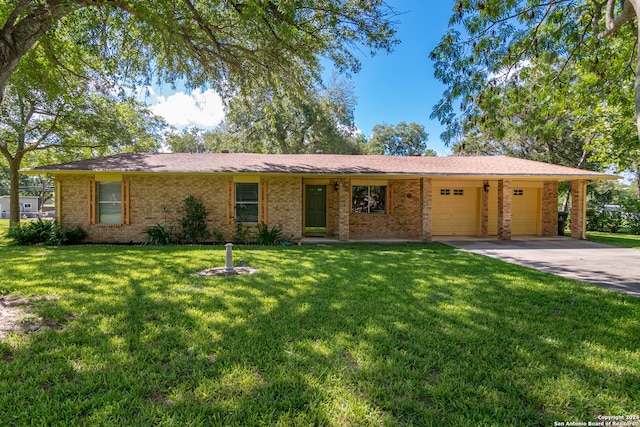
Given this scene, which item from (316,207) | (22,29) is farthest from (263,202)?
(22,29)

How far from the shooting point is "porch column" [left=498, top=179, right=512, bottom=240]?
1180 centimetres

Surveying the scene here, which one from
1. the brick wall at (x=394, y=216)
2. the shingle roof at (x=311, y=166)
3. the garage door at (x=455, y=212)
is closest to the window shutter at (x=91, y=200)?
the shingle roof at (x=311, y=166)

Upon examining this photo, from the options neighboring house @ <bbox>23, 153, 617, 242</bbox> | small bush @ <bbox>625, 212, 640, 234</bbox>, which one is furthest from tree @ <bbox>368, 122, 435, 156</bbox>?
neighboring house @ <bbox>23, 153, 617, 242</bbox>

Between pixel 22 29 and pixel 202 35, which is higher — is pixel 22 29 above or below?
below

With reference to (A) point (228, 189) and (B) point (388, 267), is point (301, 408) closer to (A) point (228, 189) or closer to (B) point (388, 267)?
(B) point (388, 267)

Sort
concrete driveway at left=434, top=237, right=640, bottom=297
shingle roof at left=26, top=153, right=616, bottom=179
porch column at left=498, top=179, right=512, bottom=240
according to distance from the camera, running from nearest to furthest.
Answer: concrete driveway at left=434, top=237, right=640, bottom=297, shingle roof at left=26, top=153, right=616, bottom=179, porch column at left=498, top=179, right=512, bottom=240

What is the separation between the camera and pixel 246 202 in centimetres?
1131

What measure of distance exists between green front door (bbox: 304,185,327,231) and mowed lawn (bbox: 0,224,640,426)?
751 centimetres

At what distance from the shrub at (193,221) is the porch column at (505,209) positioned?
36.2 feet

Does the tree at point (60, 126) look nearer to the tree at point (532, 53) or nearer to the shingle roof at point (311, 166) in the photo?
the shingle roof at point (311, 166)

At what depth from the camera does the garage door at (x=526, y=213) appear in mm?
13469

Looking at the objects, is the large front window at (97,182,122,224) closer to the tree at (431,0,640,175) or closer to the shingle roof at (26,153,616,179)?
the shingle roof at (26,153,616,179)

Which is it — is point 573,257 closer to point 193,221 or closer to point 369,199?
point 369,199

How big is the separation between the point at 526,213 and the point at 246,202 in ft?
39.2
